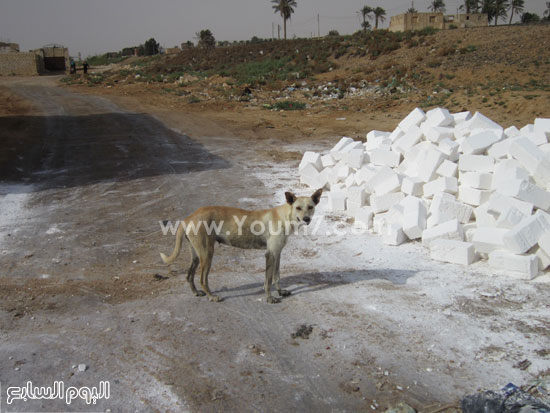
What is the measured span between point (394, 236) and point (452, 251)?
105cm

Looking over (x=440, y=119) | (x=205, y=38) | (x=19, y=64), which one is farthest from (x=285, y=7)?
(x=440, y=119)

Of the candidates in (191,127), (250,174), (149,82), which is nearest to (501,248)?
(250,174)

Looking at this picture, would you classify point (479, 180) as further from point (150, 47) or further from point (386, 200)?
point (150, 47)

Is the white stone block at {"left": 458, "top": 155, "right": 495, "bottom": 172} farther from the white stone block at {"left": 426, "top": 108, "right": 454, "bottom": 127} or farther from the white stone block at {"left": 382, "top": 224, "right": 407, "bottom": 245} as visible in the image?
the white stone block at {"left": 382, "top": 224, "right": 407, "bottom": 245}

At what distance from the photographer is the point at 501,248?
20.5 feet

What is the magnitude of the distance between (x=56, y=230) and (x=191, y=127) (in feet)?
38.6

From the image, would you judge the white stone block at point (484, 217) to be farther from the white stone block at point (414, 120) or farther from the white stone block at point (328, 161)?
the white stone block at point (328, 161)

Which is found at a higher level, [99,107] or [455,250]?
[99,107]

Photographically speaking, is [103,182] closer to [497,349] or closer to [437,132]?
[437,132]

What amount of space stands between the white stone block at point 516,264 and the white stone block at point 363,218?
7.79 feet

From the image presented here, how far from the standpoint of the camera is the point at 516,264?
5965 mm

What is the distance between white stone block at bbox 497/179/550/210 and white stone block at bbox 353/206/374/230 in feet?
7.84

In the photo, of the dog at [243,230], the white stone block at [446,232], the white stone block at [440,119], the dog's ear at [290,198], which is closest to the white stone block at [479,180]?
the white stone block at [446,232]

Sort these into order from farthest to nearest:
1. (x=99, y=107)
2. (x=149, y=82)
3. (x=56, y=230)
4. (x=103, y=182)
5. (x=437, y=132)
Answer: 1. (x=149, y=82)
2. (x=99, y=107)
3. (x=103, y=182)
4. (x=437, y=132)
5. (x=56, y=230)
